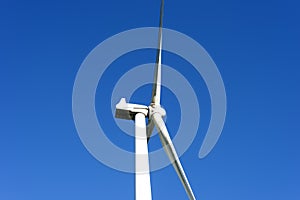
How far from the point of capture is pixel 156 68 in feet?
81.4

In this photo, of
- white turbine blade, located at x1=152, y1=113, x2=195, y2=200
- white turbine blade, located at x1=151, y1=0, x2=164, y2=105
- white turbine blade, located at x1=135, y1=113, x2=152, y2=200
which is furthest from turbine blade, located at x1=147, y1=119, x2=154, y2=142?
white turbine blade, located at x1=151, y1=0, x2=164, y2=105

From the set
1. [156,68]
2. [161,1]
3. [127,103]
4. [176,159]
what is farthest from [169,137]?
[161,1]

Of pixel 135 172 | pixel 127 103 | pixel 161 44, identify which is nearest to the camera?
pixel 135 172

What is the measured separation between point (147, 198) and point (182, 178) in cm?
311

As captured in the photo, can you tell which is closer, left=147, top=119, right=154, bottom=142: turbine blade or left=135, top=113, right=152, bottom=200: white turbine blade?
left=135, top=113, right=152, bottom=200: white turbine blade

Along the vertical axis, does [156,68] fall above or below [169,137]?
above

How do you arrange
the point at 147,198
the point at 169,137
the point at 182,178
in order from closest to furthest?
the point at 147,198 → the point at 182,178 → the point at 169,137

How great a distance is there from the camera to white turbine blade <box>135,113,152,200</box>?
56.9 ft

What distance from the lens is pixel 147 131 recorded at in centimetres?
2334

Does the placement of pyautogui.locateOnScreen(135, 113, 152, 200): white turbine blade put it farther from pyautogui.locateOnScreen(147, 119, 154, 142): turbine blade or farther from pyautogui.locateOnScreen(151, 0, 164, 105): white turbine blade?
pyautogui.locateOnScreen(151, 0, 164, 105): white turbine blade

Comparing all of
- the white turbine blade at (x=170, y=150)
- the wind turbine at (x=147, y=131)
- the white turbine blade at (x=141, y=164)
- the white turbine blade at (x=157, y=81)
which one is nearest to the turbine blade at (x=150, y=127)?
the wind turbine at (x=147, y=131)

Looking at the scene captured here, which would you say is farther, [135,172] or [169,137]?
[169,137]

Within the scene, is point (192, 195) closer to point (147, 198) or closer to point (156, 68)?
point (147, 198)

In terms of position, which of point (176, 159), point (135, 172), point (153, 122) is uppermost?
point (153, 122)
